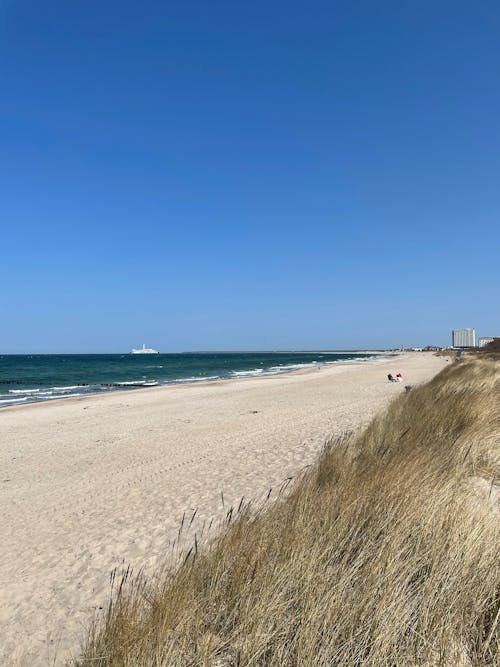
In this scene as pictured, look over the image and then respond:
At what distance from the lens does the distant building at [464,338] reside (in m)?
151

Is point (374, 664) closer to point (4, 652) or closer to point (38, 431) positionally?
point (4, 652)

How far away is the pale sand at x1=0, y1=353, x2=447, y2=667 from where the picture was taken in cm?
388

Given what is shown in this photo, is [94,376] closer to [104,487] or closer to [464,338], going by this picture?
[104,487]

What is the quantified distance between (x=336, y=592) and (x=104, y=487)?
6.04 meters

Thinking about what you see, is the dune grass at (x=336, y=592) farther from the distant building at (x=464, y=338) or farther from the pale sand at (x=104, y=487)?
the distant building at (x=464, y=338)

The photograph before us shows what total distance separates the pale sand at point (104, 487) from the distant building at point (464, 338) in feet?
496

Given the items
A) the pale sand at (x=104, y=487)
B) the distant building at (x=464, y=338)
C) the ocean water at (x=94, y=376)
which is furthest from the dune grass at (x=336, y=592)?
the distant building at (x=464, y=338)

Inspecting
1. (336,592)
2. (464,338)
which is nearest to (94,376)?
(336,592)

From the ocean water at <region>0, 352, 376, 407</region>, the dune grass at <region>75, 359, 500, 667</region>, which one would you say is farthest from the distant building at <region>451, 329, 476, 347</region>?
the dune grass at <region>75, 359, 500, 667</region>

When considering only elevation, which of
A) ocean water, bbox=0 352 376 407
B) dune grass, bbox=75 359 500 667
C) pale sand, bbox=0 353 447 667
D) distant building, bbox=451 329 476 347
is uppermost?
distant building, bbox=451 329 476 347

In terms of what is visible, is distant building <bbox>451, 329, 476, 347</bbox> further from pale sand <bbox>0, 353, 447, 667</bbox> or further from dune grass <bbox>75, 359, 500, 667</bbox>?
dune grass <bbox>75, 359, 500, 667</bbox>

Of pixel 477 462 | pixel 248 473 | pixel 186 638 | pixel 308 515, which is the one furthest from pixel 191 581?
pixel 248 473

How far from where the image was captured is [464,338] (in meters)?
152

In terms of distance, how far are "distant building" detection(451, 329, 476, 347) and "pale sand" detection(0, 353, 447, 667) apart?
151 metres
